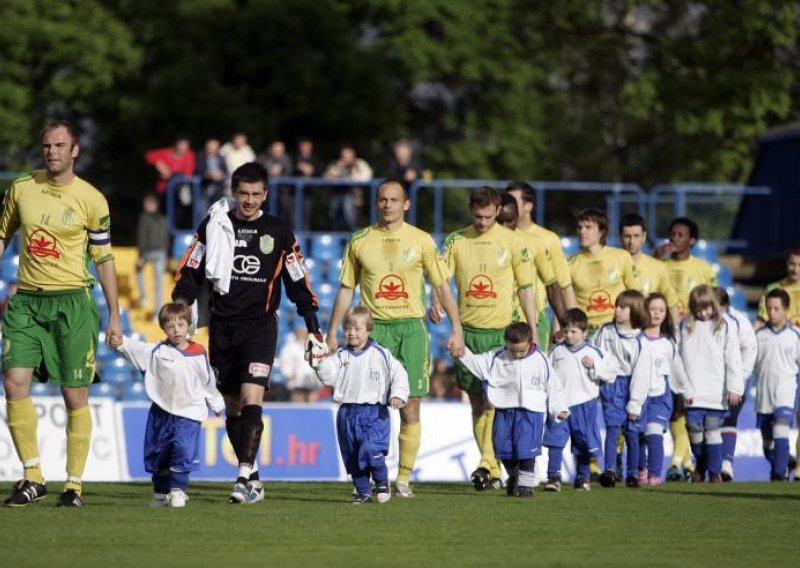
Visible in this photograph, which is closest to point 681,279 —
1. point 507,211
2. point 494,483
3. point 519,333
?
point 507,211

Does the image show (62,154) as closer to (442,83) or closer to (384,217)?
(384,217)

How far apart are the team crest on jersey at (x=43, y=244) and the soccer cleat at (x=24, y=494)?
1549 mm

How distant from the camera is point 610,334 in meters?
16.2

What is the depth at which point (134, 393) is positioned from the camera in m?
22.7

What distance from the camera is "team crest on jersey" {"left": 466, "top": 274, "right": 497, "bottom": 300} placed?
14.9m

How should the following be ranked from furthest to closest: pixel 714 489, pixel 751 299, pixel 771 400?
1. pixel 751 299
2. pixel 771 400
3. pixel 714 489

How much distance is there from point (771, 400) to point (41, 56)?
925 inches

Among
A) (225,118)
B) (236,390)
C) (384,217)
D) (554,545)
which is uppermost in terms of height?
(225,118)

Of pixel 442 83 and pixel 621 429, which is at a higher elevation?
pixel 442 83

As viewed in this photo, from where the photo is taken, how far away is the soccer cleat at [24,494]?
1241 centimetres

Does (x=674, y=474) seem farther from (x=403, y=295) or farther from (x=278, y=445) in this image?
(x=403, y=295)

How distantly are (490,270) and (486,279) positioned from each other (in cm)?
8

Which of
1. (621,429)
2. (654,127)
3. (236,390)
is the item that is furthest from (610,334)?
(654,127)

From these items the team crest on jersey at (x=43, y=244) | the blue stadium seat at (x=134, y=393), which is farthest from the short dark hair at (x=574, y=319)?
the blue stadium seat at (x=134, y=393)
